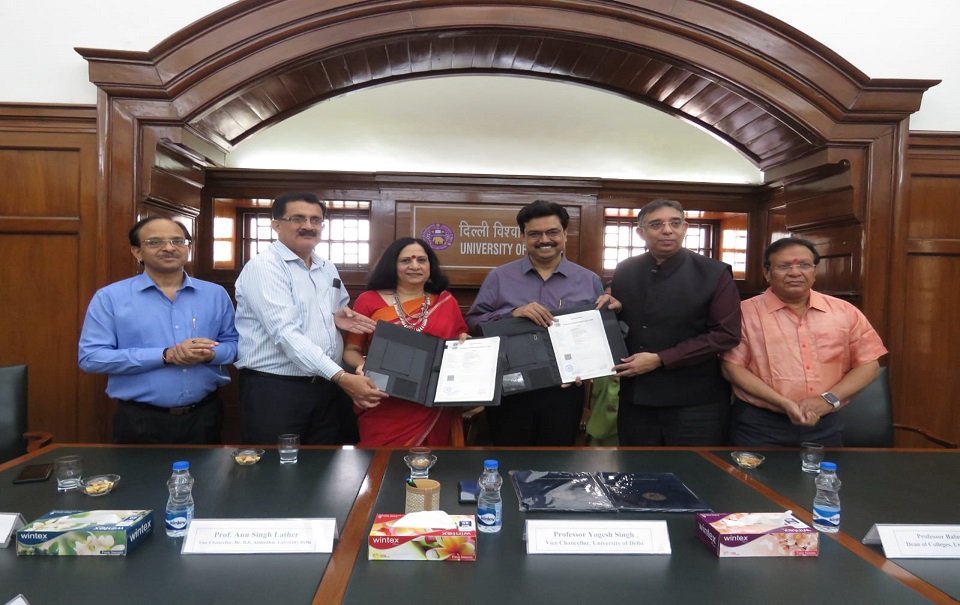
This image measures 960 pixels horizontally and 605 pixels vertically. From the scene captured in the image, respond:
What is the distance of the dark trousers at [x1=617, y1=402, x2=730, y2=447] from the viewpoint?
236 cm

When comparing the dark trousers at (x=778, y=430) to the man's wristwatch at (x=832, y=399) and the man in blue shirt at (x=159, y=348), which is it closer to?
the man's wristwatch at (x=832, y=399)

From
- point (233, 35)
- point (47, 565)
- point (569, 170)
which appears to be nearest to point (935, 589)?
point (47, 565)

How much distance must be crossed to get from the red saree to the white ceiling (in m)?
2.93

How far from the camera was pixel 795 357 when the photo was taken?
7.49ft

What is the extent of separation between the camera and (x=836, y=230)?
314 centimetres

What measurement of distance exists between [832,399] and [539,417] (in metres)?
1.19

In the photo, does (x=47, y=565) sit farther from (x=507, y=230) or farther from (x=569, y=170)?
(x=569, y=170)

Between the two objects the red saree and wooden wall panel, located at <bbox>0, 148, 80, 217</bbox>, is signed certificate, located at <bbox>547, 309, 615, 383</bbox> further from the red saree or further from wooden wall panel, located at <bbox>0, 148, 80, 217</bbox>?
wooden wall panel, located at <bbox>0, 148, 80, 217</bbox>

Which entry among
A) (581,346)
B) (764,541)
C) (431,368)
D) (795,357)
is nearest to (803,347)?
(795,357)

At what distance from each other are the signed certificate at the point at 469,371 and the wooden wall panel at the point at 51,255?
6.20ft

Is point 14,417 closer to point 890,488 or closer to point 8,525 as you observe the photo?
point 8,525

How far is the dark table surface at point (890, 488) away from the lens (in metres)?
1.19

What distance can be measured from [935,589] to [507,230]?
4211mm

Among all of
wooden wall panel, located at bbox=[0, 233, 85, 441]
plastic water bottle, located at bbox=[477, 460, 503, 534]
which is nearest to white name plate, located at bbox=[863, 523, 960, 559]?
plastic water bottle, located at bbox=[477, 460, 503, 534]
